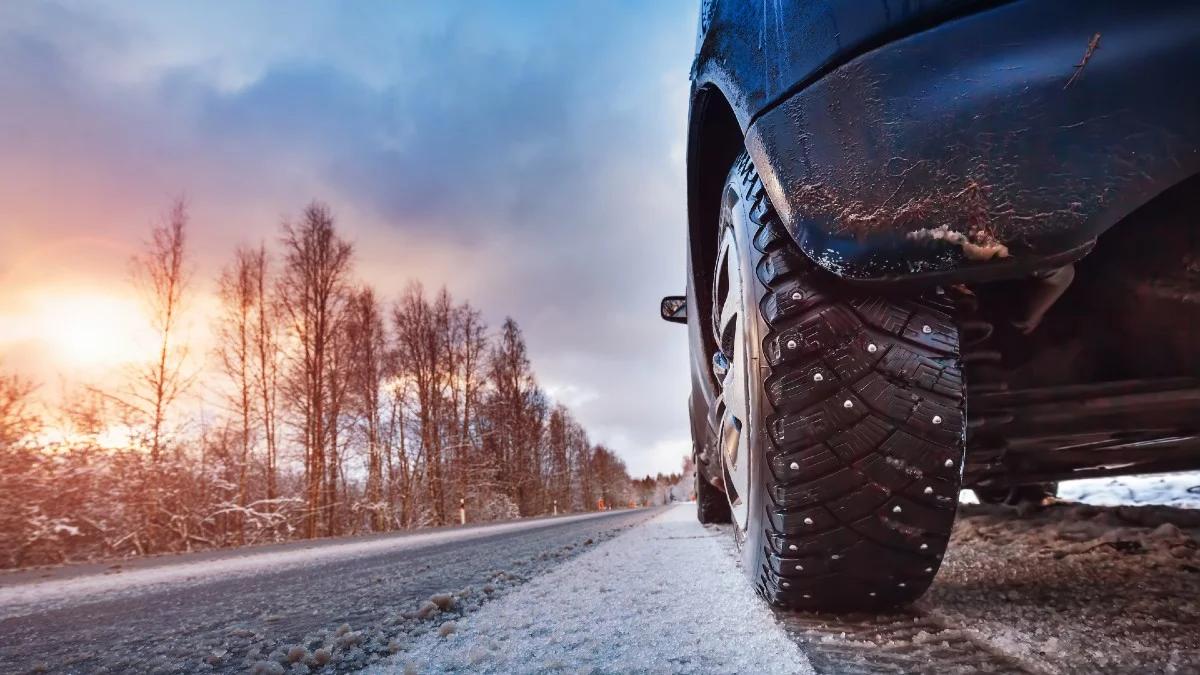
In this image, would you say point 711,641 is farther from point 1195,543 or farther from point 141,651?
point 1195,543

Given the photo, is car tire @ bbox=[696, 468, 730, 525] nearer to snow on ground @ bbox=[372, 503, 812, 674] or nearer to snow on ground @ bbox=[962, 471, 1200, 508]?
snow on ground @ bbox=[962, 471, 1200, 508]

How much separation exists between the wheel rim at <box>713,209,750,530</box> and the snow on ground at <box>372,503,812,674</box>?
0.27 m

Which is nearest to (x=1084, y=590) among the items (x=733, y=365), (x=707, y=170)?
(x=733, y=365)

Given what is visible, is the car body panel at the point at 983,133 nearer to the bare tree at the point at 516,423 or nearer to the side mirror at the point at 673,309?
the side mirror at the point at 673,309

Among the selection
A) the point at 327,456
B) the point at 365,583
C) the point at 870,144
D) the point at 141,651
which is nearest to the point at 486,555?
the point at 365,583

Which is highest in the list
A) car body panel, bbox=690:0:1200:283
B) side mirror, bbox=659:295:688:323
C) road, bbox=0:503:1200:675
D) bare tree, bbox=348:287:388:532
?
bare tree, bbox=348:287:388:532

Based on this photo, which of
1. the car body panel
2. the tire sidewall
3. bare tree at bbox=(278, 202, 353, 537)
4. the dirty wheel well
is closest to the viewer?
the car body panel

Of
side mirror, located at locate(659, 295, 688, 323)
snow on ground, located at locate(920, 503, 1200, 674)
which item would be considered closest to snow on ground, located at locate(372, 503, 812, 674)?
snow on ground, located at locate(920, 503, 1200, 674)

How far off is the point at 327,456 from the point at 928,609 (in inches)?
708

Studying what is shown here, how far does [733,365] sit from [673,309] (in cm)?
156

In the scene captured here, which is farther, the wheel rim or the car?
the wheel rim

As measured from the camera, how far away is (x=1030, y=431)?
1498mm

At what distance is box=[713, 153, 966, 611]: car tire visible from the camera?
1.11 metres

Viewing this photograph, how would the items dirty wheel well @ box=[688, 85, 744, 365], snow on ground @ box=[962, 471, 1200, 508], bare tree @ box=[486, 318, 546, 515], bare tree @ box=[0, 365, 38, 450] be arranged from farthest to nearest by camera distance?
1. bare tree @ box=[486, 318, 546, 515]
2. bare tree @ box=[0, 365, 38, 450]
3. snow on ground @ box=[962, 471, 1200, 508]
4. dirty wheel well @ box=[688, 85, 744, 365]
